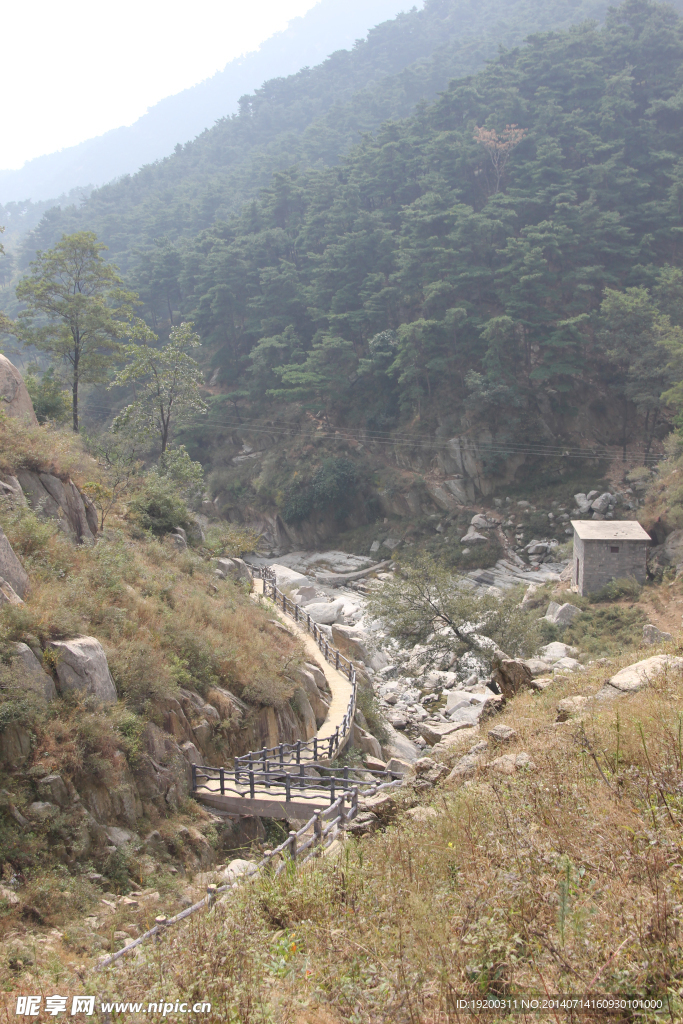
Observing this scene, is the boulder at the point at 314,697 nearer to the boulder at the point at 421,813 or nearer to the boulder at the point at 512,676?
the boulder at the point at 512,676

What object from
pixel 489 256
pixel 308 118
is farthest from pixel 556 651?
pixel 308 118

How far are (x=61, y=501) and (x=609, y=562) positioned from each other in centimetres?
2218

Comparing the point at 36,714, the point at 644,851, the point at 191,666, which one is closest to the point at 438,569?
the point at 191,666

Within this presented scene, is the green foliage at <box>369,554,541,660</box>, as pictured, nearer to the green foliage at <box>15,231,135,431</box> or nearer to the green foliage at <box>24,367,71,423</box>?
the green foliage at <box>24,367,71,423</box>

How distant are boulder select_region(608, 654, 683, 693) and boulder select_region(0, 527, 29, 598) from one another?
8896mm

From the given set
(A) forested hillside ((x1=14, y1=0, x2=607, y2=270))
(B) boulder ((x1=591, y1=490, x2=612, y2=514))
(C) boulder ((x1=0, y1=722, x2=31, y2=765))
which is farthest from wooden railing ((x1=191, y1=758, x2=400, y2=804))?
(A) forested hillside ((x1=14, y1=0, x2=607, y2=270))

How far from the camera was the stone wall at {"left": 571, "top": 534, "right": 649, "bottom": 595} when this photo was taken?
27.3m

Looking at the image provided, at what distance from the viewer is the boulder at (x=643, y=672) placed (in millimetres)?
8516

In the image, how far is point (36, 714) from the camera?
8.16m

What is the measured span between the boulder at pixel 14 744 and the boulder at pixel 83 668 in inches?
41.9

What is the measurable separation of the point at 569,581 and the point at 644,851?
27.4 meters

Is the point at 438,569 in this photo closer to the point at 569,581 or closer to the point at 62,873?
the point at 569,581

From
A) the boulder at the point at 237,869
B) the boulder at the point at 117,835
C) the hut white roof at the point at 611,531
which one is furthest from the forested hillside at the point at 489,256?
the boulder at the point at 117,835

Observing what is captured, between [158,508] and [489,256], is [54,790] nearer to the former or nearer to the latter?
[158,508]
